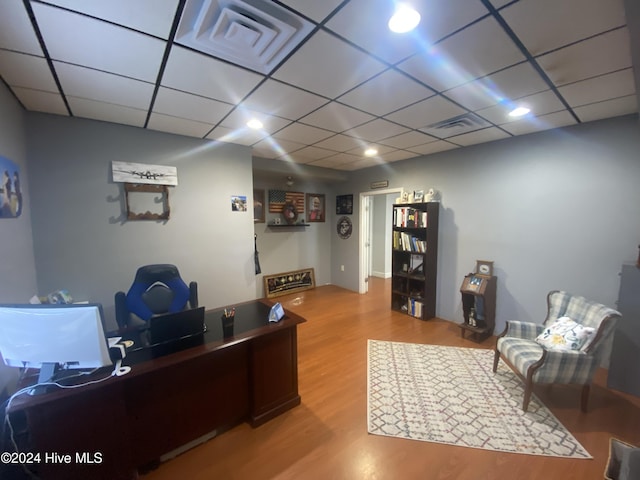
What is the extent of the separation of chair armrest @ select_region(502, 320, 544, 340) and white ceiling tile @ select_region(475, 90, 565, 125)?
1.92 metres

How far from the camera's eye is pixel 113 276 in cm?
262

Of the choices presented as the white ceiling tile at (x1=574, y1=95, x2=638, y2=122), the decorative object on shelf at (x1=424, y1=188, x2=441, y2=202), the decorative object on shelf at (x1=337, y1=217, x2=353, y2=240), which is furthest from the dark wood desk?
the decorative object on shelf at (x1=337, y1=217, x2=353, y2=240)

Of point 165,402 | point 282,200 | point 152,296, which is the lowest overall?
point 165,402

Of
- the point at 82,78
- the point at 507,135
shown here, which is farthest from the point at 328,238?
the point at 82,78

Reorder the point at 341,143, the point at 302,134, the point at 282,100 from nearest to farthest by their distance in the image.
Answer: the point at 282,100 → the point at 302,134 → the point at 341,143

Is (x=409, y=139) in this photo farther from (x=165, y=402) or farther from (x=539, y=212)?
(x=165, y=402)

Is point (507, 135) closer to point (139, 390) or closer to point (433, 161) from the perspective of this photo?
point (433, 161)

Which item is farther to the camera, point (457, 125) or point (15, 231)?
point (457, 125)

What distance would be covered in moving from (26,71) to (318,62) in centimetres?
183

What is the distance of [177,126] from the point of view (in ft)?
8.59

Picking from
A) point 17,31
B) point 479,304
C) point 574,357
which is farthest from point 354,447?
point 17,31

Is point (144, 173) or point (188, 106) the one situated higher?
point (188, 106)

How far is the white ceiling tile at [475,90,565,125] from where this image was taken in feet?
6.53

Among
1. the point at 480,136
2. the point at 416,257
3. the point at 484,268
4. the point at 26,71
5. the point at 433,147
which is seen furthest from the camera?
the point at 416,257
